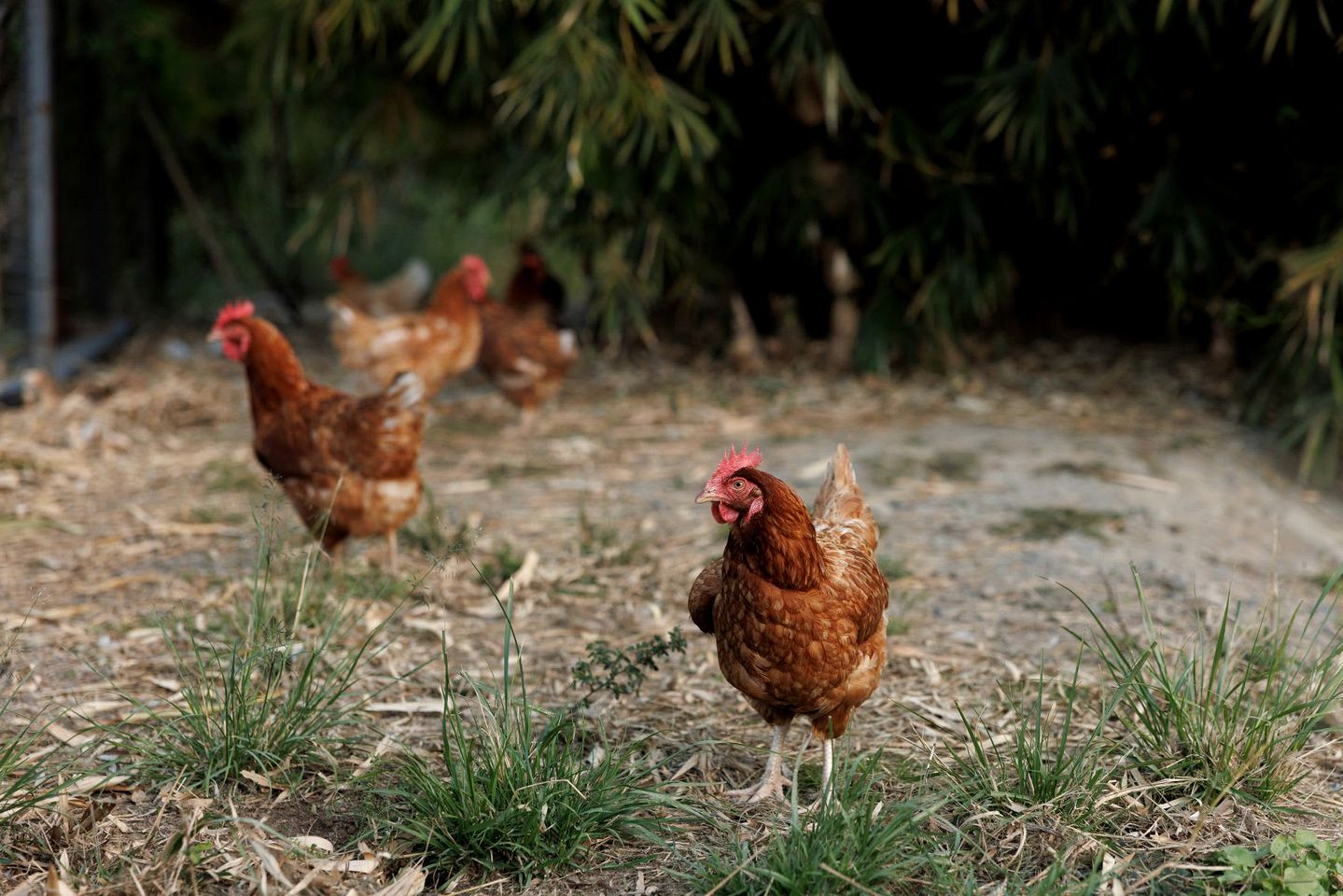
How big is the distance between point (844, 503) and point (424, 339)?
319 cm

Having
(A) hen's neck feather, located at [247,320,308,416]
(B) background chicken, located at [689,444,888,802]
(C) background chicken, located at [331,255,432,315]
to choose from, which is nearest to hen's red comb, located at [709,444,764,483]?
(B) background chicken, located at [689,444,888,802]

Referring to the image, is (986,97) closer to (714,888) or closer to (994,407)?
(994,407)

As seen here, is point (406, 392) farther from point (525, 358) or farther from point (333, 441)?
point (525, 358)

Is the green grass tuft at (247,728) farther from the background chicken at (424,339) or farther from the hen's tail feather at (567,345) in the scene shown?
the hen's tail feather at (567,345)

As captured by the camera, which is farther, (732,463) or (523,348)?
(523,348)

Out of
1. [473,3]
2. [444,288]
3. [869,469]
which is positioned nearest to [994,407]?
[869,469]

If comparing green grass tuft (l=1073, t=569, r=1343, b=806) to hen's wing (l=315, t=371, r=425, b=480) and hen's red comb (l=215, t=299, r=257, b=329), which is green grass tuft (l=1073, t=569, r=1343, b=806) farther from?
hen's red comb (l=215, t=299, r=257, b=329)

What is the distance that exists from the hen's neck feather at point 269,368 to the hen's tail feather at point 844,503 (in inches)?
64.5

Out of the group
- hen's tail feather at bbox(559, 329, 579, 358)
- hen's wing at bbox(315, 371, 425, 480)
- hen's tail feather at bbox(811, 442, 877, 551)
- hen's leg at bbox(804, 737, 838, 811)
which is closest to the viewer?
hen's leg at bbox(804, 737, 838, 811)

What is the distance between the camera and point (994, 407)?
586cm

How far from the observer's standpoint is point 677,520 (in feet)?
13.7

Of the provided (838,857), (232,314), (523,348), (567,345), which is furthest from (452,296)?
(838,857)

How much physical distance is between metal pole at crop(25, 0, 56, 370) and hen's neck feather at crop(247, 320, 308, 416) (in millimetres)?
2728

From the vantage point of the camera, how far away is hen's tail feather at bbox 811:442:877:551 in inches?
106
